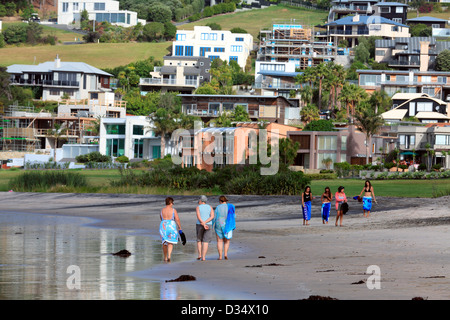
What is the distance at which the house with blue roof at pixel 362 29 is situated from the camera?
185m

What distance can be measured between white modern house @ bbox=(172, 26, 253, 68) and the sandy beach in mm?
133244

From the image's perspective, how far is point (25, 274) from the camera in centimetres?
1825

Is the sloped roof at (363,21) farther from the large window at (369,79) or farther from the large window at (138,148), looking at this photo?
the large window at (138,148)

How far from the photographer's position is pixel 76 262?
68.2 ft

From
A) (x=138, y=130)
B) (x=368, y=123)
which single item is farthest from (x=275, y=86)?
(x=368, y=123)

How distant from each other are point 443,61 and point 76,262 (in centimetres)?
14524

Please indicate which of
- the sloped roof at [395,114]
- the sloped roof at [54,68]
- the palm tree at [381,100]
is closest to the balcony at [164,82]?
the sloped roof at [54,68]

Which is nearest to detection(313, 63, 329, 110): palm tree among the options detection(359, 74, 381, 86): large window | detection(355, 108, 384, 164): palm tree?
A: detection(359, 74, 381, 86): large window

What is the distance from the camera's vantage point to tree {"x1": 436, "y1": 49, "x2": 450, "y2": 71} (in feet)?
509

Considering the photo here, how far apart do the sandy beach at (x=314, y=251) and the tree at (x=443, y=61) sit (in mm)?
120818

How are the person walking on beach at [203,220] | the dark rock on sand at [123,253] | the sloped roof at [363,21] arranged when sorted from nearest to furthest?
the person walking on beach at [203,220] → the dark rock on sand at [123,253] → the sloped roof at [363,21]

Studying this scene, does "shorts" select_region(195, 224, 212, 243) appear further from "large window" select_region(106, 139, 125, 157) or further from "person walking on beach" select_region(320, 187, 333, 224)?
"large window" select_region(106, 139, 125, 157)

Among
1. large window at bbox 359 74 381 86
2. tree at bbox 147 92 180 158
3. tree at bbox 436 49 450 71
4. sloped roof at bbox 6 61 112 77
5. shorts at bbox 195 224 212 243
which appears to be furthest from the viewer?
tree at bbox 436 49 450 71

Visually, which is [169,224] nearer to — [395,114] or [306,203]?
[306,203]
